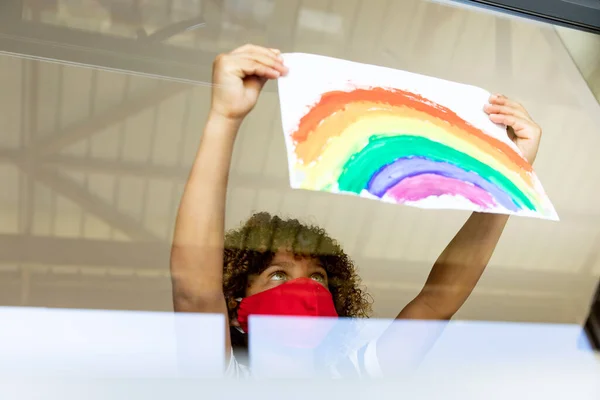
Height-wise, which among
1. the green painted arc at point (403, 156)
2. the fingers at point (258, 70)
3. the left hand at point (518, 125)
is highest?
the fingers at point (258, 70)

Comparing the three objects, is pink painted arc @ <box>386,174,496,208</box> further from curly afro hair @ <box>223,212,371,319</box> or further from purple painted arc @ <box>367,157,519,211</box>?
curly afro hair @ <box>223,212,371,319</box>

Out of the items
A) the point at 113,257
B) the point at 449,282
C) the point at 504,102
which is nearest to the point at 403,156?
the point at 449,282

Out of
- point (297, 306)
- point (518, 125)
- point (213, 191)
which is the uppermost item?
point (518, 125)

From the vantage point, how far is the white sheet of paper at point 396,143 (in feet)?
3.05

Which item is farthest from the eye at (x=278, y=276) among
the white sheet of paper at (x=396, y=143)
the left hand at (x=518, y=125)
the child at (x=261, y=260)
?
the left hand at (x=518, y=125)

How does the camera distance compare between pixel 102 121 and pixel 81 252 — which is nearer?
pixel 81 252

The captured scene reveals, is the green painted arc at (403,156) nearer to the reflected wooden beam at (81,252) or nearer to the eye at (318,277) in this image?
the eye at (318,277)

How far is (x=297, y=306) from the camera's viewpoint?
88 cm

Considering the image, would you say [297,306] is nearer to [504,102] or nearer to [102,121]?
[102,121]

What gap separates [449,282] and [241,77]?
1.51 ft

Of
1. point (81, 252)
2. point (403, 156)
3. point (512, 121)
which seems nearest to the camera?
point (81, 252)

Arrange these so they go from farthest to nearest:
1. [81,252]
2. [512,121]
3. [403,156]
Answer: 1. [512,121]
2. [403,156]
3. [81,252]

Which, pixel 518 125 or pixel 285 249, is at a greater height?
pixel 518 125

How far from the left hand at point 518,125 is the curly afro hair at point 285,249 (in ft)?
1.28
